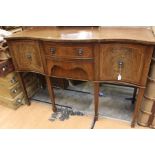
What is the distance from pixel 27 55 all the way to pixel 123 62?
85 centimetres

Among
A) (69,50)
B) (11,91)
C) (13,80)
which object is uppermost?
(69,50)

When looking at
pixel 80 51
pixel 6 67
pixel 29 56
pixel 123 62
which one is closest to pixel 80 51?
pixel 80 51

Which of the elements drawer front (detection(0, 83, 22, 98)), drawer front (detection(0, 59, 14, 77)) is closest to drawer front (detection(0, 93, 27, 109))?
drawer front (detection(0, 83, 22, 98))

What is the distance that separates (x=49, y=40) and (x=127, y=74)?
2.17ft

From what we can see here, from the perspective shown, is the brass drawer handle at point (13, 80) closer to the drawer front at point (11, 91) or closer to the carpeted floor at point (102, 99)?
the drawer front at point (11, 91)

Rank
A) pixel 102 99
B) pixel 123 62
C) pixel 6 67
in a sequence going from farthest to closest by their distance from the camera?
pixel 102 99, pixel 6 67, pixel 123 62

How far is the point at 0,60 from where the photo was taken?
163 centimetres

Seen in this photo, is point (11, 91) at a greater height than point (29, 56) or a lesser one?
lesser

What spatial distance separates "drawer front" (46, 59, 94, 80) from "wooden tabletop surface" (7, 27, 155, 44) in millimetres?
201

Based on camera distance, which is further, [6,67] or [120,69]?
[6,67]

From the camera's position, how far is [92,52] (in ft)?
4.25

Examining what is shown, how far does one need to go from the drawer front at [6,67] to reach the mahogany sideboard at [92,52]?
134mm

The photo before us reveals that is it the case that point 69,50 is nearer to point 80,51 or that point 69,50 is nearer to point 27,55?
point 80,51

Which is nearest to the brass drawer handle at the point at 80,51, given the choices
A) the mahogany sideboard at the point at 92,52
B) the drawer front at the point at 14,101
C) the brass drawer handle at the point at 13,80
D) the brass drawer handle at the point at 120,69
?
the mahogany sideboard at the point at 92,52
